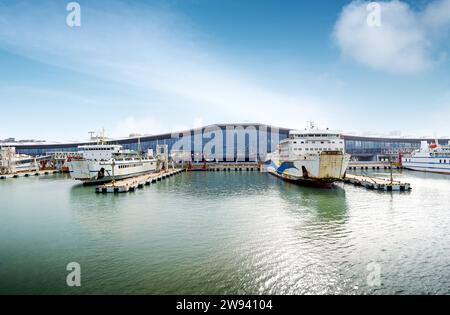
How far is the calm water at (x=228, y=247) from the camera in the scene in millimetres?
10203

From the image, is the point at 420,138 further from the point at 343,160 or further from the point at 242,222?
the point at 242,222

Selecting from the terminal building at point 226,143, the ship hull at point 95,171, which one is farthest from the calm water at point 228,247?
the terminal building at point 226,143

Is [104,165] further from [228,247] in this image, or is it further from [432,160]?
[432,160]

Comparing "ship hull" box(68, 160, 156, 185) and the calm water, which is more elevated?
"ship hull" box(68, 160, 156, 185)

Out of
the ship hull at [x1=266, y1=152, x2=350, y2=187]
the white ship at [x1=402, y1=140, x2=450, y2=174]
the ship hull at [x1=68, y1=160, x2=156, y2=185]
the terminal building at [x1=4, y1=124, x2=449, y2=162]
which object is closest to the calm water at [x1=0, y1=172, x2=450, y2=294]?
the ship hull at [x1=266, y1=152, x2=350, y2=187]

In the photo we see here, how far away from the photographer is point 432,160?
62.8 m

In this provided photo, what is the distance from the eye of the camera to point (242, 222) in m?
19.1

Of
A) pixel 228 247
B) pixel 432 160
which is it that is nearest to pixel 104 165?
pixel 228 247

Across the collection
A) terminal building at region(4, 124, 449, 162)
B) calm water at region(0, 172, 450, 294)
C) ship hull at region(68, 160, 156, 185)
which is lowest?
calm water at region(0, 172, 450, 294)

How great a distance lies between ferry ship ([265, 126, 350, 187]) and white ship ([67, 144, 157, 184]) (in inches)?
1057

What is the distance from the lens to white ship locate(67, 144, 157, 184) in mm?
40381

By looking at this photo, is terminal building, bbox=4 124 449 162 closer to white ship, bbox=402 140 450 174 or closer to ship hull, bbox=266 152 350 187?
white ship, bbox=402 140 450 174

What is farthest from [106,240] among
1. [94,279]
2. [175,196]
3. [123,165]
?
[123,165]
